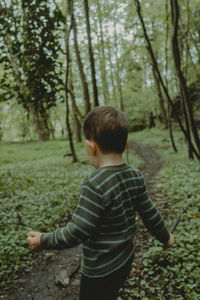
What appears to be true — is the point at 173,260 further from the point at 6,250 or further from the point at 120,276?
the point at 6,250

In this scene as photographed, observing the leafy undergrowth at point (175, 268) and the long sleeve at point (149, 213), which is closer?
the long sleeve at point (149, 213)

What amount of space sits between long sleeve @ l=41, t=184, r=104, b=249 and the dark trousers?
40 cm

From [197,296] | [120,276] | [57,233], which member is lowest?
[197,296]

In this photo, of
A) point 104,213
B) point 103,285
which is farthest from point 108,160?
point 103,285

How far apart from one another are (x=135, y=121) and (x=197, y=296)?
84.7 ft

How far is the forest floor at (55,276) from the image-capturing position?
10.3 feet

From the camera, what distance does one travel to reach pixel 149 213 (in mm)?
1722

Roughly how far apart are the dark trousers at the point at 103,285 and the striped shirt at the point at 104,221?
0.06 meters

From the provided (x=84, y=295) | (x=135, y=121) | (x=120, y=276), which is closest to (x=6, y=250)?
(x=84, y=295)

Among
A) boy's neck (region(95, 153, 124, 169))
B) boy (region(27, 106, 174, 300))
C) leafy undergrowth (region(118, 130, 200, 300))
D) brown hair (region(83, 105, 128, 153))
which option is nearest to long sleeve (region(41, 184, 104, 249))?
boy (region(27, 106, 174, 300))

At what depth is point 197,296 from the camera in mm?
2600

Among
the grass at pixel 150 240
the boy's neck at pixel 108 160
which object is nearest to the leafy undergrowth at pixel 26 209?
the grass at pixel 150 240

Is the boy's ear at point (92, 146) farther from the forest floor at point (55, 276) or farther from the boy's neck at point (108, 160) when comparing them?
the forest floor at point (55, 276)

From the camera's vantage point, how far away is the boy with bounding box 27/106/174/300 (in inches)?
54.8
